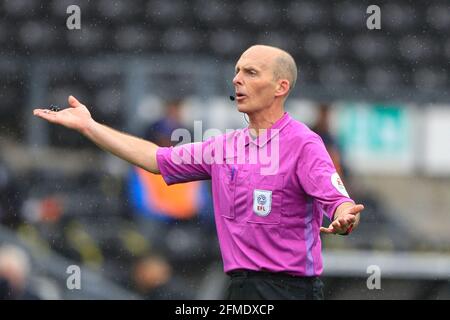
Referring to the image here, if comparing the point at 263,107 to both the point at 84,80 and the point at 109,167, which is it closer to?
the point at 109,167

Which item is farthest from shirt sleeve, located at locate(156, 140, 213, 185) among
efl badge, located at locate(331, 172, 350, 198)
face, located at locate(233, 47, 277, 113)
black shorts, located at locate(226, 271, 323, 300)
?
efl badge, located at locate(331, 172, 350, 198)

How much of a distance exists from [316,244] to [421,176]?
518cm

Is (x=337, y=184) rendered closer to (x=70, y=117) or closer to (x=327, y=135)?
(x=70, y=117)

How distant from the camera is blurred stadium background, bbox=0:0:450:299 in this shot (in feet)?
26.2

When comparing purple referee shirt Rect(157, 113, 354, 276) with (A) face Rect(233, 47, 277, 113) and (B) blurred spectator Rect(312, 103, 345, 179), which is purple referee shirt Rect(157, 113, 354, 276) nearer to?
(A) face Rect(233, 47, 277, 113)

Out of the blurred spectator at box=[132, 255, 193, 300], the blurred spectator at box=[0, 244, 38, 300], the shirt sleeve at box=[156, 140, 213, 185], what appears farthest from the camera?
the blurred spectator at box=[132, 255, 193, 300]

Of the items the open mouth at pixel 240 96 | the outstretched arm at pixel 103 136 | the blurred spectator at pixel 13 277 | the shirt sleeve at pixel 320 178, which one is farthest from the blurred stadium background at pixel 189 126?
the shirt sleeve at pixel 320 178

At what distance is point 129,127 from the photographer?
28.2ft

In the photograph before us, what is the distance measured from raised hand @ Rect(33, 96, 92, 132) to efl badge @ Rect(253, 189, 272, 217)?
74 cm

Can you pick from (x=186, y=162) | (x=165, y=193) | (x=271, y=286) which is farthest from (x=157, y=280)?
(x=271, y=286)

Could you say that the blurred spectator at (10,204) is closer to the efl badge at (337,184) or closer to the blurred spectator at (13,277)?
the blurred spectator at (13,277)

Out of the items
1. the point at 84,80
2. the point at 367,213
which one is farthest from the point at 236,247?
the point at 84,80

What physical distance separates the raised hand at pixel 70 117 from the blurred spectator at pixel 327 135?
3894mm

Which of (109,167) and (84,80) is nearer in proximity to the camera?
(109,167)
